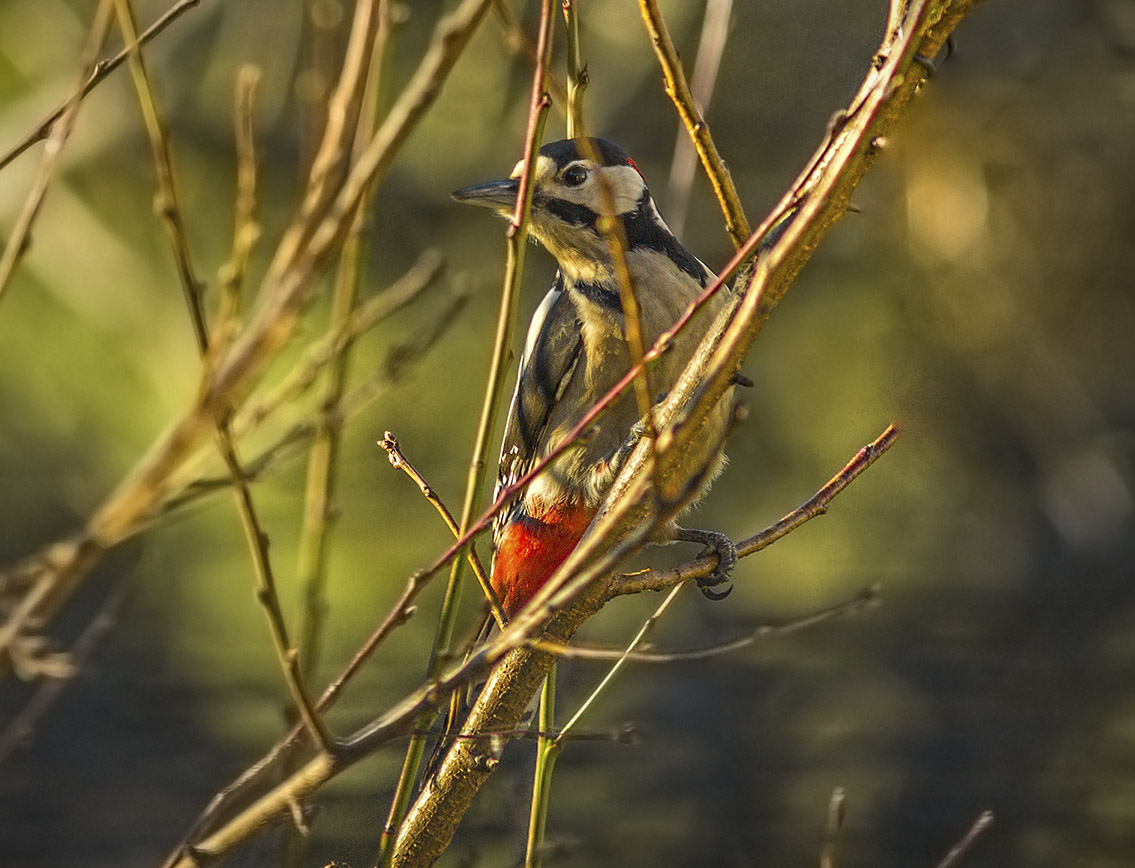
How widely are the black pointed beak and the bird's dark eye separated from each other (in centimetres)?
21

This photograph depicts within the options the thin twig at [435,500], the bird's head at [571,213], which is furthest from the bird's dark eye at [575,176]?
the thin twig at [435,500]

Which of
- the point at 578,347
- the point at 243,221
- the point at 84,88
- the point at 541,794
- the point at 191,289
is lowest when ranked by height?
the point at 541,794

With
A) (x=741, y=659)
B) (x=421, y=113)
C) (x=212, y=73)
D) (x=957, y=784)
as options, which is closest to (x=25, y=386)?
(x=212, y=73)

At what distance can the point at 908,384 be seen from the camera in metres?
7.20

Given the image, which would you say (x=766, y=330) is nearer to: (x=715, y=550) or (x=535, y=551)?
(x=535, y=551)

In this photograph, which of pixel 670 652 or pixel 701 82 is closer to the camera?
pixel 670 652

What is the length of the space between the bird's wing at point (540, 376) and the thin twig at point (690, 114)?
90cm

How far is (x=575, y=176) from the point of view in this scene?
275 cm

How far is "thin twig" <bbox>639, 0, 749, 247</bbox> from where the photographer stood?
1.66 metres

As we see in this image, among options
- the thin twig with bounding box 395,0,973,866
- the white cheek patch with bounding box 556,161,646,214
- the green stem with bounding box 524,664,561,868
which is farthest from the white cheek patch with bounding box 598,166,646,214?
the green stem with bounding box 524,664,561,868

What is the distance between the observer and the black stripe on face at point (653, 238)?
9.23 ft

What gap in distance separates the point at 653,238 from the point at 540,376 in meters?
0.35

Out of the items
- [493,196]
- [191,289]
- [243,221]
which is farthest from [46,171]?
[493,196]

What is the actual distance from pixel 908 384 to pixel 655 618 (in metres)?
5.53
